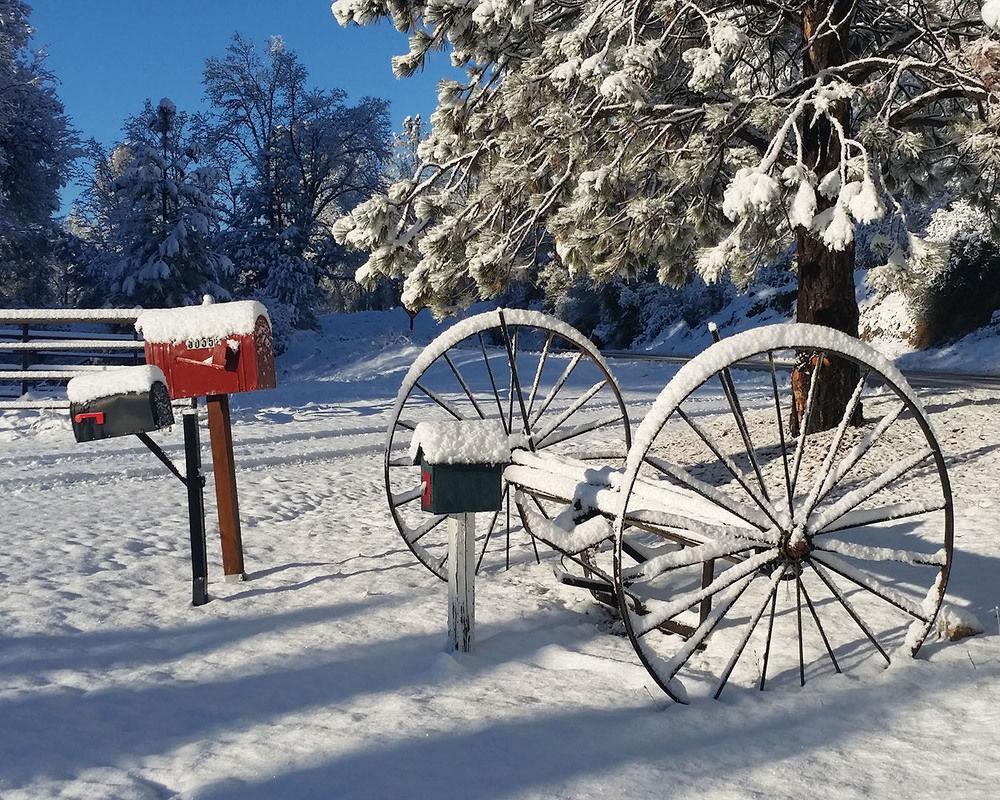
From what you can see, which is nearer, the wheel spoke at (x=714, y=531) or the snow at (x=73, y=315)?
the wheel spoke at (x=714, y=531)

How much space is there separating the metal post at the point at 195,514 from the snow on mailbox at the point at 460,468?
1.38 m

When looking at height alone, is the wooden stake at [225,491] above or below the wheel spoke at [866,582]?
above

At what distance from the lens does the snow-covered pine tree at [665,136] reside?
21.7 ft

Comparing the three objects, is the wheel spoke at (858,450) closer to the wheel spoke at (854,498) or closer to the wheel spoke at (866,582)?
the wheel spoke at (854,498)

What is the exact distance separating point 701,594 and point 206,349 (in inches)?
106

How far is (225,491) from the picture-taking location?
4.53 meters

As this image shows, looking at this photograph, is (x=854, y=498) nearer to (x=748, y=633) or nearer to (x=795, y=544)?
(x=795, y=544)

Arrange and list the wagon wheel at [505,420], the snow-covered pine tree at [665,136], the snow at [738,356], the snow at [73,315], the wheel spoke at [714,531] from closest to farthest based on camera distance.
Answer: the snow at [738,356]
the wheel spoke at [714,531]
the wagon wheel at [505,420]
the snow-covered pine tree at [665,136]
the snow at [73,315]

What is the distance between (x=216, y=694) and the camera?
315 centimetres

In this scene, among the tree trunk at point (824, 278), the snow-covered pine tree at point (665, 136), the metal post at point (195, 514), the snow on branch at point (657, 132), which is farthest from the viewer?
the tree trunk at point (824, 278)

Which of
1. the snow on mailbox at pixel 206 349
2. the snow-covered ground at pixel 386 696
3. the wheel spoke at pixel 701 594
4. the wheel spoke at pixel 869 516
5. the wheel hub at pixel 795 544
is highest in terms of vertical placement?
the snow on mailbox at pixel 206 349

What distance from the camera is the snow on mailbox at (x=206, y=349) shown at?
13.9 ft

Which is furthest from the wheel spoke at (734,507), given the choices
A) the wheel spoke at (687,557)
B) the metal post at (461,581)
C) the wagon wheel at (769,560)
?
the metal post at (461,581)

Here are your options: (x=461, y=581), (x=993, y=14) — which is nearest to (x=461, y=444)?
(x=461, y=581)
